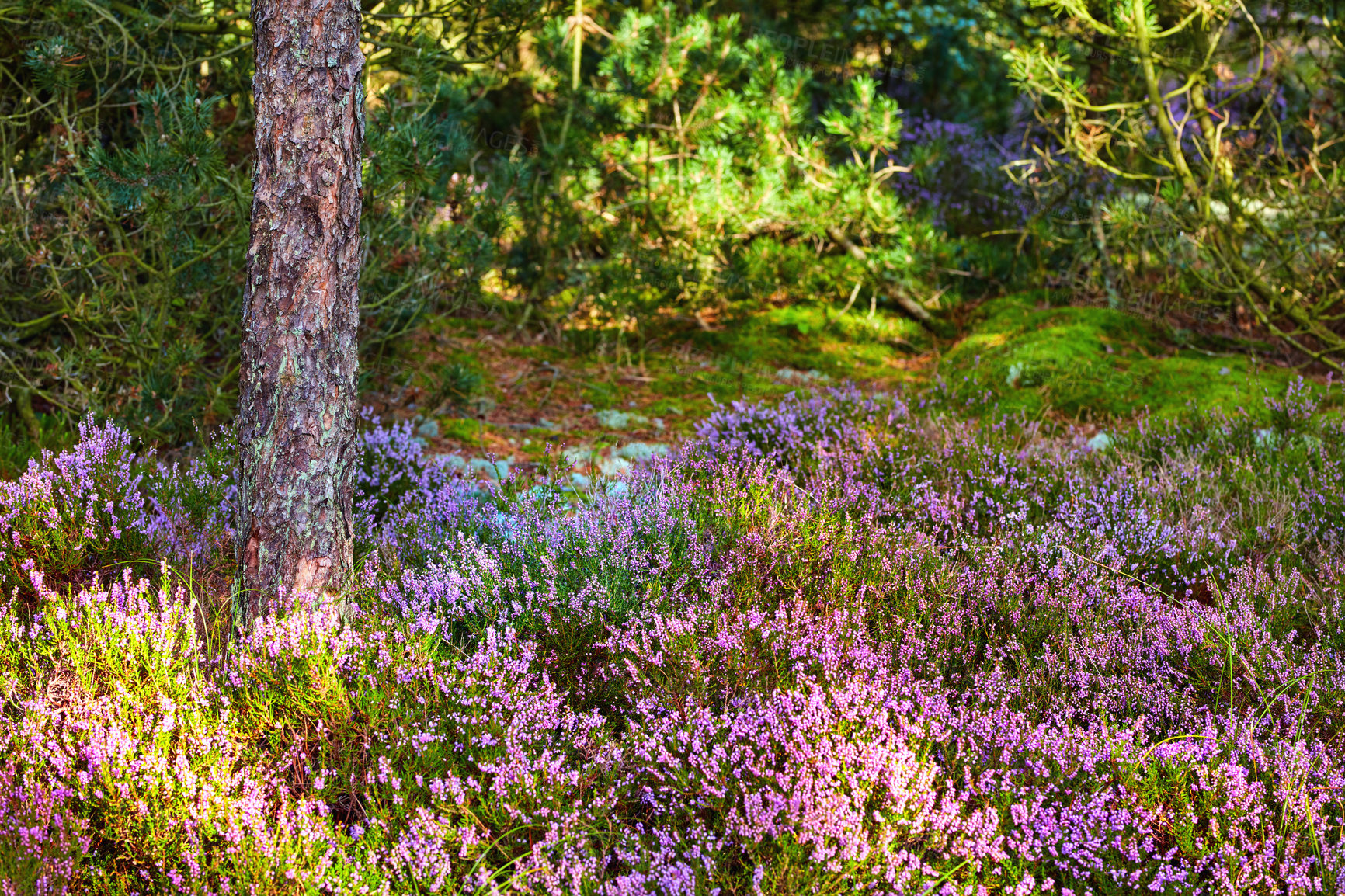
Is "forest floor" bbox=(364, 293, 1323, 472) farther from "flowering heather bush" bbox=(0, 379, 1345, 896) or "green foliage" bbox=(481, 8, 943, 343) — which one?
"flowering heather bush" bbox=(0, 379, 1345, 896)

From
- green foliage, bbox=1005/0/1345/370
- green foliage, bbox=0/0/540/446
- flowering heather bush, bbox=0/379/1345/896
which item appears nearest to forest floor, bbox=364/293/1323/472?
green foliage, bbox=1005/0/1345/370

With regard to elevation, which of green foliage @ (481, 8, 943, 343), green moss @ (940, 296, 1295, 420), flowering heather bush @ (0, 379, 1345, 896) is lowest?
flowering heather bush @ (0, 379, 1345, 896)

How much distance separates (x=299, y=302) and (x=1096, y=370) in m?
4.40

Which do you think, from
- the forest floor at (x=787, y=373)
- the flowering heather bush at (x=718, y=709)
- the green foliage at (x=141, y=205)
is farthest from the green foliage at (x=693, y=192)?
the flowering heather bush at (x=718, y=709)

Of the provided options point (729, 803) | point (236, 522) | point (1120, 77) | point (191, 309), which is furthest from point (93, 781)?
point (1120, 77)

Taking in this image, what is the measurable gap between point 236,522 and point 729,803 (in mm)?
1610

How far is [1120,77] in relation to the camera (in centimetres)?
671

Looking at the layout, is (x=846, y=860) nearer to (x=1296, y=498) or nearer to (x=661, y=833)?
A: (x=661, y=833)

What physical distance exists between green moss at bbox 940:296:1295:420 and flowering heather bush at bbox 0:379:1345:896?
66.6 inches

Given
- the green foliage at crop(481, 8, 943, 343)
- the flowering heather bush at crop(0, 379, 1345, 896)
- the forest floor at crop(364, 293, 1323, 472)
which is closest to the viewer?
the flowering heather bush at crop(0, 379, 1345, 896)

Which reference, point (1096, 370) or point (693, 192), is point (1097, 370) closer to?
point (1096, 370)

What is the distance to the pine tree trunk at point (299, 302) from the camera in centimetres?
255

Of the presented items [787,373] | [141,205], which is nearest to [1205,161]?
[787,373]

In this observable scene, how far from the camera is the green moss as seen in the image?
5141mm
